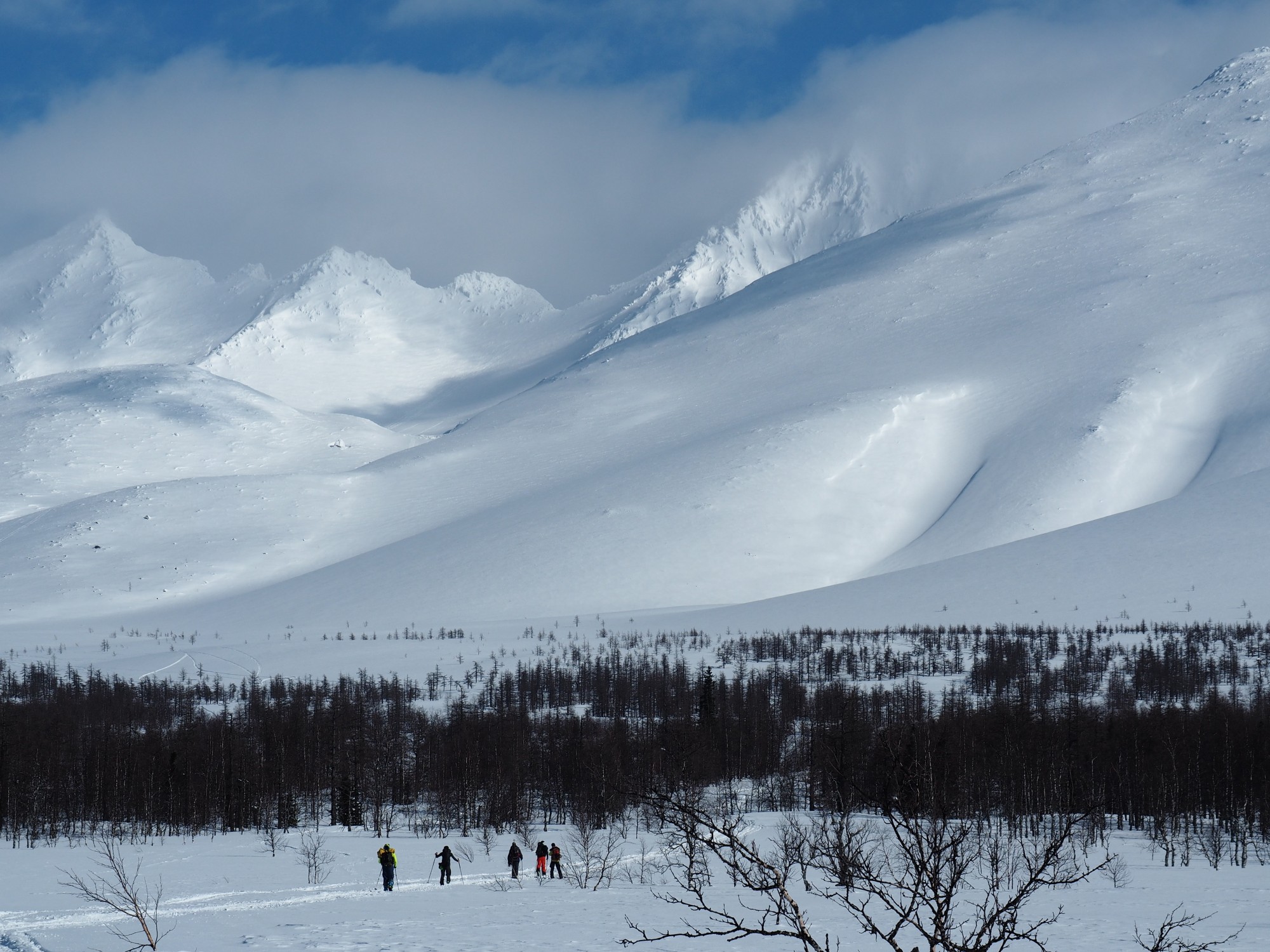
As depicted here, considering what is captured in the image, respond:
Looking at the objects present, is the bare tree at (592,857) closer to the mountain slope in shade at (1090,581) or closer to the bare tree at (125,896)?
the bare tree at (125,896)

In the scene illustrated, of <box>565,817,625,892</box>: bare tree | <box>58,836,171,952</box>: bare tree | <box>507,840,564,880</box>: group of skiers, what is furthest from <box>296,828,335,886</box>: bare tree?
<box>565,817,625,892</box>: bare tree

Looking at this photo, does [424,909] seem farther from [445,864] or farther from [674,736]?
[674,736]

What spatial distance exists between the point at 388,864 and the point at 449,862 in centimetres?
349

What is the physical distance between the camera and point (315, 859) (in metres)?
41.1

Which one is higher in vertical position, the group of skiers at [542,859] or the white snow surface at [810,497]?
the white snow surface at [810,497]

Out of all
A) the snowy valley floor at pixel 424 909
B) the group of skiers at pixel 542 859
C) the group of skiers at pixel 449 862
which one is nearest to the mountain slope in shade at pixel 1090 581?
the snowy valley floor at pixel 424 909

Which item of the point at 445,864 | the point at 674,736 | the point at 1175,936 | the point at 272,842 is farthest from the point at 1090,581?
the point at 1175,936

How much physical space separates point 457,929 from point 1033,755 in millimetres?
48059

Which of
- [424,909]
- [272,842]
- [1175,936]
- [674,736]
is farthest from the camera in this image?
[674,736]

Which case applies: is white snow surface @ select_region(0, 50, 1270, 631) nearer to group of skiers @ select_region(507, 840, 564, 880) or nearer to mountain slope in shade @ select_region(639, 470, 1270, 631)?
mountain slope in shade @ select_region(639, 470, 1270, 631)

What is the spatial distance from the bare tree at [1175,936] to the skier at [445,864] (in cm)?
1983

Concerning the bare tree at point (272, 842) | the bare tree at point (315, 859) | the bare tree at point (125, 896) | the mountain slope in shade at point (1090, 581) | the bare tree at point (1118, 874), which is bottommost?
the bare tree at point (1118, 874)

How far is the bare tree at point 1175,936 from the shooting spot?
28.8ft

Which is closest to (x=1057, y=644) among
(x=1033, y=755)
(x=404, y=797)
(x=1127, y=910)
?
(x=1033, y=755)
